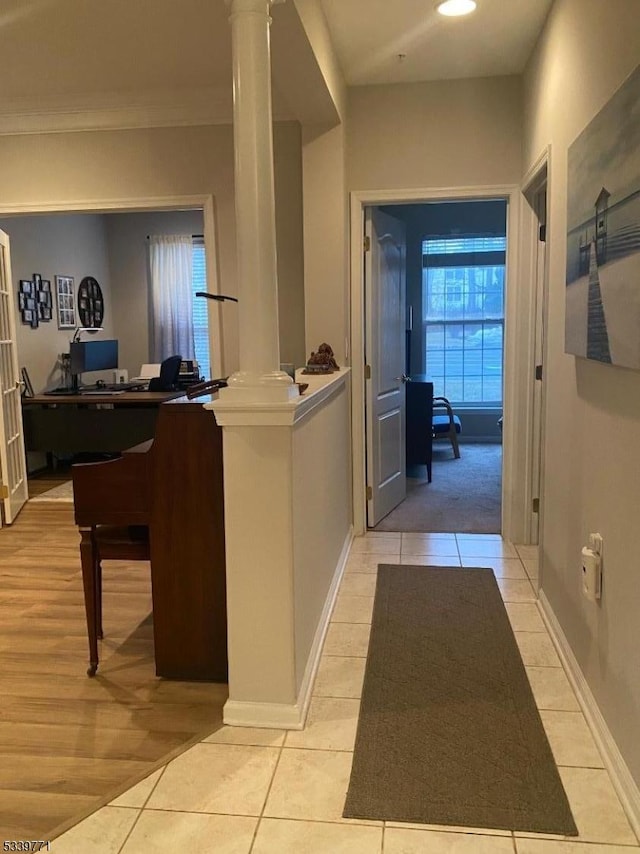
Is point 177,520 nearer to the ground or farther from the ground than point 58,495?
farther from the ground

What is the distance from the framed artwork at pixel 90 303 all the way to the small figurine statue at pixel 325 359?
4310 millimetres

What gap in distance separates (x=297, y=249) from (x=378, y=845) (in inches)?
129

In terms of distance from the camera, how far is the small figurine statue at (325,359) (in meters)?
3.67

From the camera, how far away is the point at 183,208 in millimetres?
4457

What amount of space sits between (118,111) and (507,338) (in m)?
2.73

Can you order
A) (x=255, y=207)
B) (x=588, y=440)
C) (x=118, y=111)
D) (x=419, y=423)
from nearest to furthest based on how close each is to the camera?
(x=255, y=207), (x=588, y=440), (x=118, y=111), (x=419, y=423)

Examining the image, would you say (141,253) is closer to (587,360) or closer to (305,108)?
(305,108)

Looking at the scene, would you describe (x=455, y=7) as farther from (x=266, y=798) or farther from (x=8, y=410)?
(x=8, y=410)

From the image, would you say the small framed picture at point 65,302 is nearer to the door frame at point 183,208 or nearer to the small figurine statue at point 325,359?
the door frame at point 183,208

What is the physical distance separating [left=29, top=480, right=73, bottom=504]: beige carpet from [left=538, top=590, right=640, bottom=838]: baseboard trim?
385 cm

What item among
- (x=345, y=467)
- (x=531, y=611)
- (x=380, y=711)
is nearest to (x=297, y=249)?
(x=345, y=467)

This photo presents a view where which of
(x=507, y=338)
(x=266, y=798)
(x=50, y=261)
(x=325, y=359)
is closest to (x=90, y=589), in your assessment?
(x=266, y=798)

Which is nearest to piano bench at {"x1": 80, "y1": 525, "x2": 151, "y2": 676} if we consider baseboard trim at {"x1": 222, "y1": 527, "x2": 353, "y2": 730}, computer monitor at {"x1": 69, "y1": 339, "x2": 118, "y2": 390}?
baseboard trim at {"x1": 222, "y1": 527, "x2": 353, "y2": 730}

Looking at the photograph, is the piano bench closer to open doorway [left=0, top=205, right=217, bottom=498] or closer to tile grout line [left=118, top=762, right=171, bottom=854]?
tile grout line [left=118, top=762, right=171, bottom=854]
